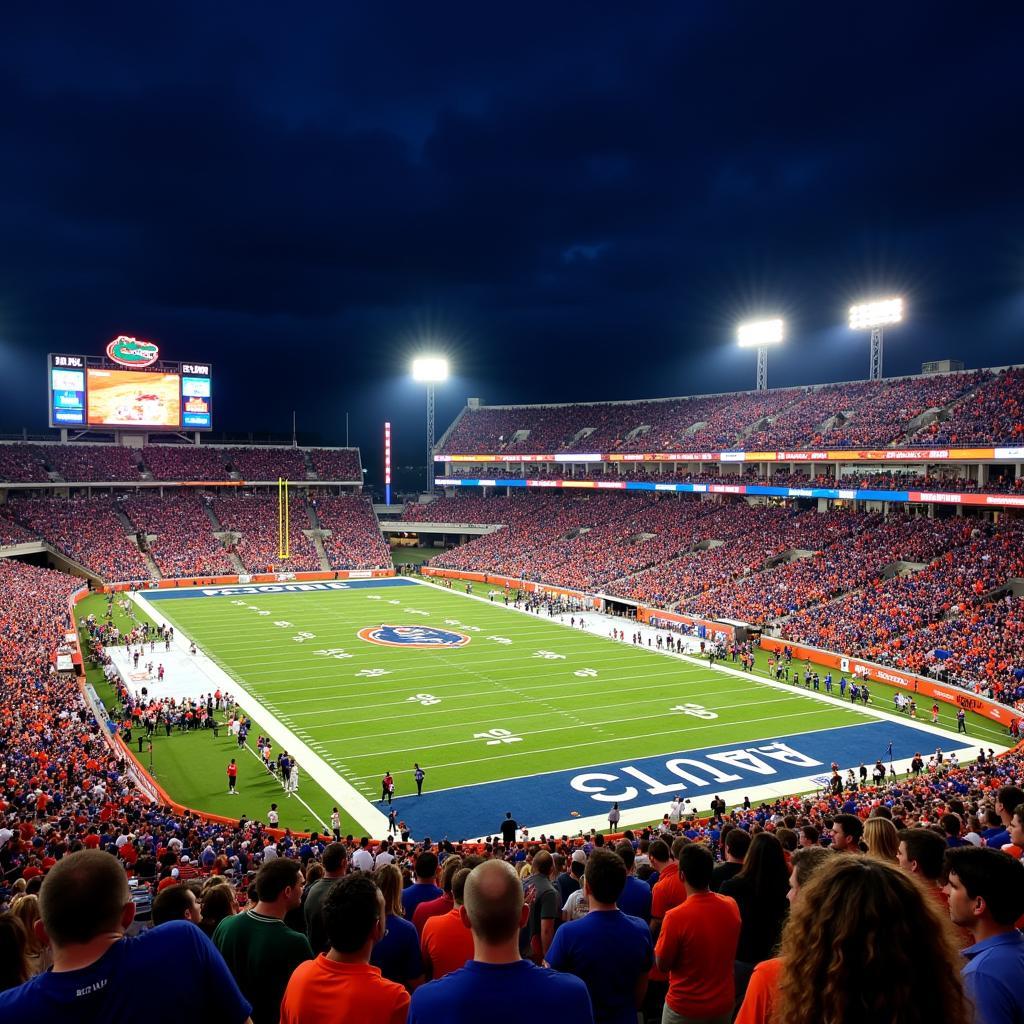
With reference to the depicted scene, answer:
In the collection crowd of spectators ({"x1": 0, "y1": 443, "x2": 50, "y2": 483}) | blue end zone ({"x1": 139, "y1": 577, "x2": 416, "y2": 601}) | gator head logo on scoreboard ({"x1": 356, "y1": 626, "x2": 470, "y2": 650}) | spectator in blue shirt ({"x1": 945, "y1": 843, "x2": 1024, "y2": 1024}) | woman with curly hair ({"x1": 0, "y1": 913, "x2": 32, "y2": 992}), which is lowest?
gator head logo on scoreboard ({"x1": 356, "y1": 626, "x2": 470, "y2": 650})

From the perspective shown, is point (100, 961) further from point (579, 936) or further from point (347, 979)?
point (579, 936)

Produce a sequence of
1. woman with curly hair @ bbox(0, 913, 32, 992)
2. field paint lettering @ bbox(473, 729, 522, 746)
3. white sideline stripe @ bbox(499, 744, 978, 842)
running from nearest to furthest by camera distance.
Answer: woman with curly hair @ bbox(0, 913, 32, 992) → white sideline stripe @ bbox(499, 744, 978, 842) → field paint lettering @ bbox(473, 729, 522, 746)

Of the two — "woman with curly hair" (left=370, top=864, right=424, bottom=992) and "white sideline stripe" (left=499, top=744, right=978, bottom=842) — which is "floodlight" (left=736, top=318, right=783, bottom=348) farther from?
"woman with curly hair" (left=370, top=864, right=424, bottom=992)

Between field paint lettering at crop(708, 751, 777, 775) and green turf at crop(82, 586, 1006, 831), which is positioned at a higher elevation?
green turf at crop(82, 586, 1006, 831)

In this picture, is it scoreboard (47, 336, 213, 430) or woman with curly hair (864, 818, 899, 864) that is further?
scoreboard (47, 336, 213, 430)

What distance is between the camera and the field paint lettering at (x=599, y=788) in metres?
22.4

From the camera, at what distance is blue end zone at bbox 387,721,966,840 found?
21297 millimetres

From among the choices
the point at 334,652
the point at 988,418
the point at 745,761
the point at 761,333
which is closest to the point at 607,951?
the point at 745,761

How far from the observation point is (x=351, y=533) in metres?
74.6

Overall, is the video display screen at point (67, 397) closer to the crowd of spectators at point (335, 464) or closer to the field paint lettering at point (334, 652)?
the crowd of spectators at point (335, 464)

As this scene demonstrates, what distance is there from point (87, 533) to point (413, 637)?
32836 mm

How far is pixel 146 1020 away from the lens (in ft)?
9.71

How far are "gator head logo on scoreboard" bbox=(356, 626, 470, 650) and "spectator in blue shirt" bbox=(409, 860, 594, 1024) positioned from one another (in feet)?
125

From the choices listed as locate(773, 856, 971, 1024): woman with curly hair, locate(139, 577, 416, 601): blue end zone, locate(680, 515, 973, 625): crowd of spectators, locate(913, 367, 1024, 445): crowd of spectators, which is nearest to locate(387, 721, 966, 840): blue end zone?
locate(680, 515, 973, 625): crowd of spectators
